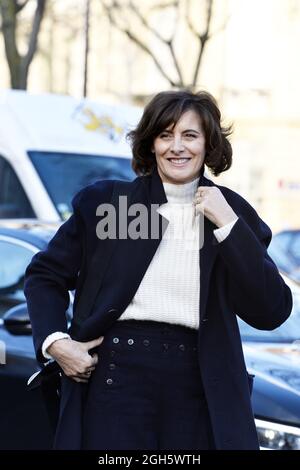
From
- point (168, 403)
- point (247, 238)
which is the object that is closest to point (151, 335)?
point (168, 403)

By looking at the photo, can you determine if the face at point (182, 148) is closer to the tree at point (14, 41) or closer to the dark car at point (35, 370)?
the dark car at point (35, 370)

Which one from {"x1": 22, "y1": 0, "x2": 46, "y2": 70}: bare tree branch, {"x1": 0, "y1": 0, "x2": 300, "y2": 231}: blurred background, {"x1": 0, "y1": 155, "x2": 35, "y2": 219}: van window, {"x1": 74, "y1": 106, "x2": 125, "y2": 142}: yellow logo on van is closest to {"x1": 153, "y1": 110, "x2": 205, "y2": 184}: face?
{"x1": 0, "y1": 155, "x2": 35, "y2": 219}: van window

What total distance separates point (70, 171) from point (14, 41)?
5657mm

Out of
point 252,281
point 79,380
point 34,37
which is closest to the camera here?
point 252,281

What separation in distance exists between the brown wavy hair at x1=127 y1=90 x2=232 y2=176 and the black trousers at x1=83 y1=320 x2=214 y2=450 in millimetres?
570

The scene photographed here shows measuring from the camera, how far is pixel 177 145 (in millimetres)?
2977

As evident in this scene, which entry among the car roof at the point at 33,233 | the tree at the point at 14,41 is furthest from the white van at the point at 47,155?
the tree at the point at 14,41

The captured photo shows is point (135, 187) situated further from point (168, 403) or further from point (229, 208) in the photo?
point (168, 403)

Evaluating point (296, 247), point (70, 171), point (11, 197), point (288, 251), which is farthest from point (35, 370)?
point (296, 247)

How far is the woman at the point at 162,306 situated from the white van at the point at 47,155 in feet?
19.4

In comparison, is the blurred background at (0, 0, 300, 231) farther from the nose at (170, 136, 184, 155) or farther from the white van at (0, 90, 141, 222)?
the nose at (170, 136, 184, 155)

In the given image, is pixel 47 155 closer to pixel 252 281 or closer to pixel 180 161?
pixel 180 161

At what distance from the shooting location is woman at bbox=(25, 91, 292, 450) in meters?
2.83

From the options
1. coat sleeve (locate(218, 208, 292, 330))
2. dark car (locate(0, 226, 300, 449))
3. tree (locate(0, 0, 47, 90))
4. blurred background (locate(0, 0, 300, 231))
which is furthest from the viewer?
blurred background (locate(0, 0, 300, 231))
